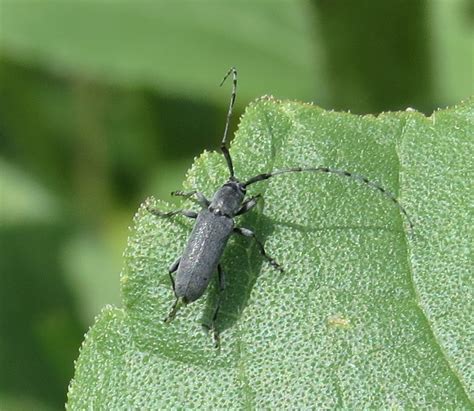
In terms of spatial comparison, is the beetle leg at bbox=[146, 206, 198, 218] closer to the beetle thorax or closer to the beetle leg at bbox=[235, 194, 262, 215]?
the beetle thorax

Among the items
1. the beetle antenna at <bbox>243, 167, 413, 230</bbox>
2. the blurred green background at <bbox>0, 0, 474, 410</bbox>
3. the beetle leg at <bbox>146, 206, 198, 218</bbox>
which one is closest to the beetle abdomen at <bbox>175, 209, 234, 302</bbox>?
the beetle leg at <bbox>146, 206, 198, 218</bbox>

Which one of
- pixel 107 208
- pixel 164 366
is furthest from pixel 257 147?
pixel 107 208

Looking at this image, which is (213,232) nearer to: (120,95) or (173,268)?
(173,268)

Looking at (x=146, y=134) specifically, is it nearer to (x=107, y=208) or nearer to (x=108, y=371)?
(x=107, y=208)

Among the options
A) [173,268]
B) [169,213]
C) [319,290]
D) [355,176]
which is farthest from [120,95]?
[319,290]

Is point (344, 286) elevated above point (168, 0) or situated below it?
below

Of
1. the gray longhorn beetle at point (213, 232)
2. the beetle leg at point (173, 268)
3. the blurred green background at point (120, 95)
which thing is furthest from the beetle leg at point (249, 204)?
the blurred green background at point (120, 95)

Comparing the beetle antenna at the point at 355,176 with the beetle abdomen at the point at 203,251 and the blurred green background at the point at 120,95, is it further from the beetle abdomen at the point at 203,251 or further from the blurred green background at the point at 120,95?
the blurred green background at the point at 120,95
